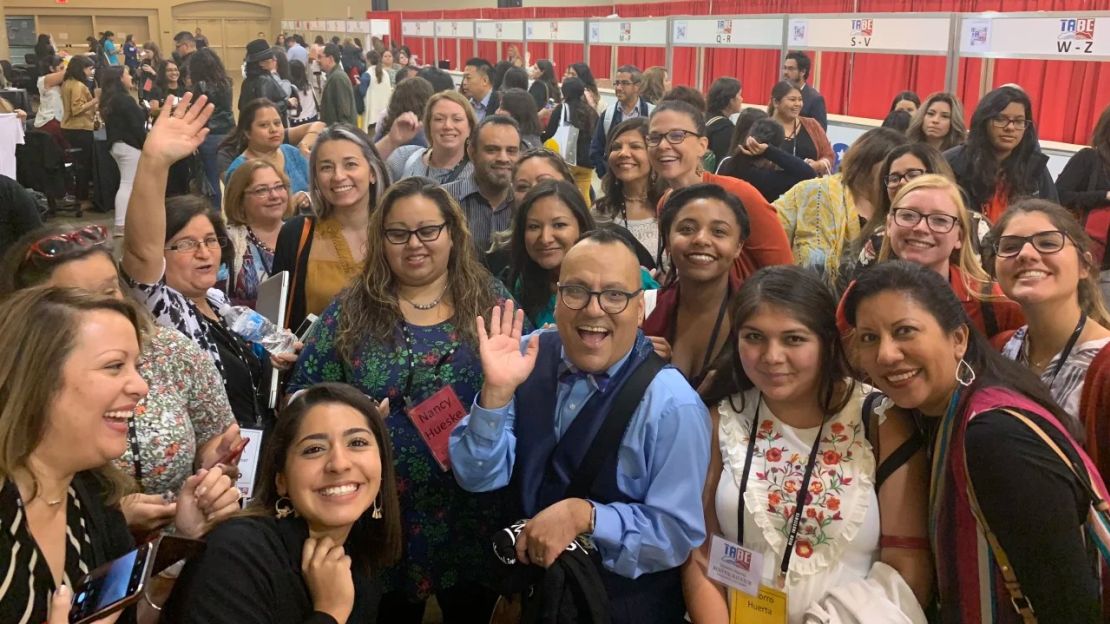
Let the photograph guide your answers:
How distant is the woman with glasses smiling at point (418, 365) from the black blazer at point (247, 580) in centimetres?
52

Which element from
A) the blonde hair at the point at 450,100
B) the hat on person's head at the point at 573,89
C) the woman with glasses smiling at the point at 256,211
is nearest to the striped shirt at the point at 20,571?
the woman with glasses smiling at the point at 256,211

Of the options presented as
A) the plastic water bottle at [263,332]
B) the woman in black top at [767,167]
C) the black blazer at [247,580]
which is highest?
the woman in black top at [767,167]

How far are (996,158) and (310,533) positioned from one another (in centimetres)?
371

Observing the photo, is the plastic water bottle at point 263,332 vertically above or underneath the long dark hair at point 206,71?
underneath

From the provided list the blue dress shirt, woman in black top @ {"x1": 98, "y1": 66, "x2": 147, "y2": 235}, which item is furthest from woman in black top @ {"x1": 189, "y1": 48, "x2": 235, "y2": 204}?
the blue dress shirt

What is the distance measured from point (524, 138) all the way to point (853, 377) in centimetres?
368

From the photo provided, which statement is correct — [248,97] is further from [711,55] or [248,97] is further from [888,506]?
[888,506]

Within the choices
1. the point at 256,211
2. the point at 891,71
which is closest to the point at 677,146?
the point at 256,211

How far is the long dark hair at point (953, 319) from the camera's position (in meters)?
1.79

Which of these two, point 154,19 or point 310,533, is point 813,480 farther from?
point 154,19

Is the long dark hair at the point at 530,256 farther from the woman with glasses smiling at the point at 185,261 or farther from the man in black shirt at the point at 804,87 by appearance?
the man in black shirt at the point at 804,87

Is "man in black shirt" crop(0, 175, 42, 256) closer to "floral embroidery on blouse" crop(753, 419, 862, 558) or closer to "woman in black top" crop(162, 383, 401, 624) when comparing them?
"woman in black top" crop(162, 383, 401, 624)

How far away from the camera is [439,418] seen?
7.56ft

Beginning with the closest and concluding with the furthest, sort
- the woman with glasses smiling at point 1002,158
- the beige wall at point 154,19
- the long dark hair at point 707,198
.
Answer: the long dark hair at point 707,198, the woman with glasses smiling at point 1002,158, the beige wall at point 154,19
